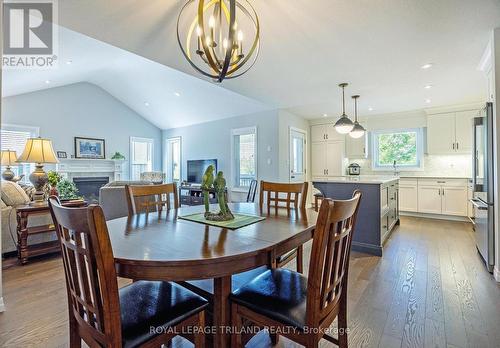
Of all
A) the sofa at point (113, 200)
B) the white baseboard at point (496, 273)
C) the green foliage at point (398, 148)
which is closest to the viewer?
the white baseboard at point (496, 273)

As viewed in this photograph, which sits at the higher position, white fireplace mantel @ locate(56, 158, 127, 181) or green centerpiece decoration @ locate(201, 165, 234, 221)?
white fireplace mantel @ locate(56, 158, 127, 181)

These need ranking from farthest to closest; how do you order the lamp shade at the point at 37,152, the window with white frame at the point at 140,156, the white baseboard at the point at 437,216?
the window with white frame at the point at 140,156 → the white baseboard at the point at 437,216 → the lamp shade at the point at 37,152

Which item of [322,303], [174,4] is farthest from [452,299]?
[174,4]

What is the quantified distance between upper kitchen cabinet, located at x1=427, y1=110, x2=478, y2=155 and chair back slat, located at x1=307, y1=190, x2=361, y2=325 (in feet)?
17.9

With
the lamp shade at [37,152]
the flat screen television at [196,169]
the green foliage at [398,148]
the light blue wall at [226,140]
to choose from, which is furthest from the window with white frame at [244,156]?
the lamp shade at [37,152]

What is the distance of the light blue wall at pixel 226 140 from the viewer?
19.2 ft

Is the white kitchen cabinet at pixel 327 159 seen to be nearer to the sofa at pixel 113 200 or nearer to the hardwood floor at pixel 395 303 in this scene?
the hardwood floor at pixel 395 303

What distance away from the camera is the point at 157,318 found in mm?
1022

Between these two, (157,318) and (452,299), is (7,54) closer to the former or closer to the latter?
(157,318)

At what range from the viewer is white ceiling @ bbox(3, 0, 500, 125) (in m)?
2.06

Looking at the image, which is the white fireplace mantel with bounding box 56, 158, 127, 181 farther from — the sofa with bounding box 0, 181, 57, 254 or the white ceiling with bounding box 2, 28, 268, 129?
the sofa with bounding box 0, 181, 57, 254

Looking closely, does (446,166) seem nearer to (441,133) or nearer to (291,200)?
(441,133)

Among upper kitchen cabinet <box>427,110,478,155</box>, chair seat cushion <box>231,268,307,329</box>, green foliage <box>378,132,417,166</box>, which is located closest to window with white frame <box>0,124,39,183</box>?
chair seat cushion <box>231,268,307,329</box>

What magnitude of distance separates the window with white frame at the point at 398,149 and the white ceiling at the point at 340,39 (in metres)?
1.58
